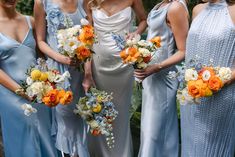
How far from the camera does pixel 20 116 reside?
4.52 meters

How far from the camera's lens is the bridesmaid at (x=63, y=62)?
450 cm

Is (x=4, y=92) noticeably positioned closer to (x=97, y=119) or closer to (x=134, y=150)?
(x=97, y=119)

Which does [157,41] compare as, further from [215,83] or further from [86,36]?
[215,83]

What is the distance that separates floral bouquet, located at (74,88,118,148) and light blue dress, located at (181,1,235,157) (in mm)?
835

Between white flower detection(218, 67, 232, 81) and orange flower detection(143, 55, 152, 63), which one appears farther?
orange flower detection(143, 55, 152, 63)

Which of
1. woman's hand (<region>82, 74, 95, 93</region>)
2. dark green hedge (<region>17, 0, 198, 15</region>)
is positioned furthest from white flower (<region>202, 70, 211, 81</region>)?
dark green hedge (<region>17, 0, 198, 15</region>)

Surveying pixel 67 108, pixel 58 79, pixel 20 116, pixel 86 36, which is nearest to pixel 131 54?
pixel 86 36

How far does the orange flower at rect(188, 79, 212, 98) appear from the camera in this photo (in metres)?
3.56

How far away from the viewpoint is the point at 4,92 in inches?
177

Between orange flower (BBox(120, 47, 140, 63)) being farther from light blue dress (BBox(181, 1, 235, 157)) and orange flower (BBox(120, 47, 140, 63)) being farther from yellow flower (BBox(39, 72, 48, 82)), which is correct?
yellow flower (BBox(39, 72, 48, 82))

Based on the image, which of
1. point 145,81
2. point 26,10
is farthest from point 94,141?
point 26,10

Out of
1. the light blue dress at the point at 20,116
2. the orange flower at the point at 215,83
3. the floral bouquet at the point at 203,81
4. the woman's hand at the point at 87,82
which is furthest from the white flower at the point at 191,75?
the light blue dress at the point at 20,116

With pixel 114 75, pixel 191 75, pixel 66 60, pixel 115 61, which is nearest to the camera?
pixel 191 75

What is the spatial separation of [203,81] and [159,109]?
1.26 m
